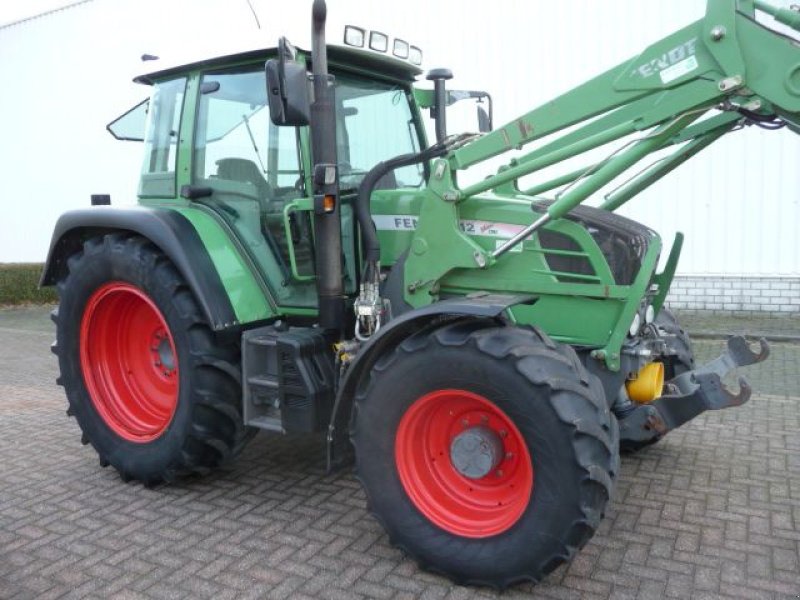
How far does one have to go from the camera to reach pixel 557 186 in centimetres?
406

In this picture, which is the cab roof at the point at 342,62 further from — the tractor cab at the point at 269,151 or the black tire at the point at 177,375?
the black tire at the point at 177,375

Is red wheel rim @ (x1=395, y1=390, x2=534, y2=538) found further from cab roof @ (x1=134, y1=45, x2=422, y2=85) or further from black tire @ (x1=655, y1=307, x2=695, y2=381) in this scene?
cab roof @ (x1=134, y1=45, x2=422, y2=85)

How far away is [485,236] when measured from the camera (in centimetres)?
361

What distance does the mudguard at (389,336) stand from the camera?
309cm

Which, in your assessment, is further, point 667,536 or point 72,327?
point 72,327

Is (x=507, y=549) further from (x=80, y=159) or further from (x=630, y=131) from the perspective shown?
(x=80, y=159)

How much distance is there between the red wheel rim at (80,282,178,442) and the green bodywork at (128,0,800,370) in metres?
0.67

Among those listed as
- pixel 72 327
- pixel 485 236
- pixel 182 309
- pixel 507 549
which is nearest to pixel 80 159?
pixel 72 327

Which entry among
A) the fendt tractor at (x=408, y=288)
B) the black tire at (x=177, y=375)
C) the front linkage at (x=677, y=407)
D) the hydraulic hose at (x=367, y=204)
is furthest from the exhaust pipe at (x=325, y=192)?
the front linkage at (x=677, y=407)

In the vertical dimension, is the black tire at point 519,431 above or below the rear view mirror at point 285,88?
below

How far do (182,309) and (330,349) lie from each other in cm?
78

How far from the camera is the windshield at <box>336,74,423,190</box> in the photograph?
4027mm

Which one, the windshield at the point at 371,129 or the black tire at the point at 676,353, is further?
the black tire at the point at 676,353

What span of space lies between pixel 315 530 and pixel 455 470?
2.69 ft
